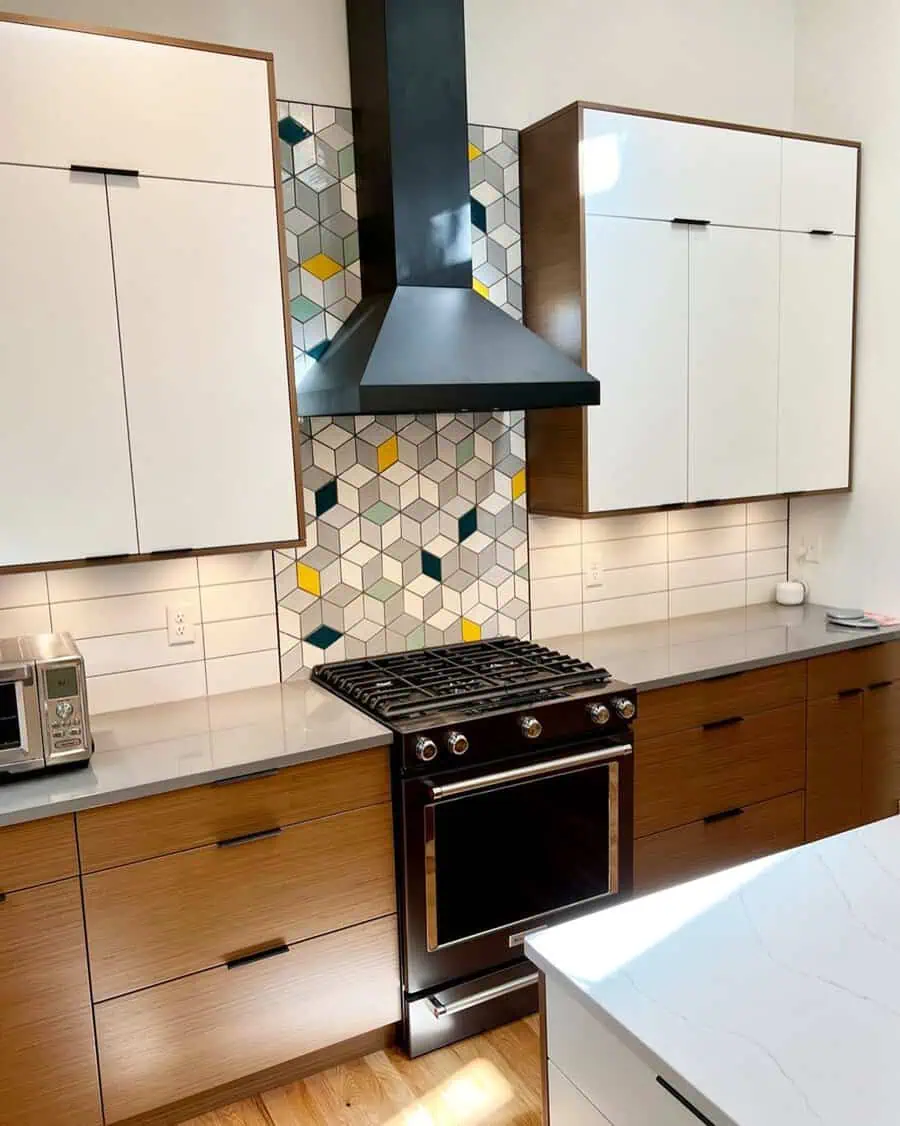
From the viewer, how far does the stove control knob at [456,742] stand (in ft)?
7.59

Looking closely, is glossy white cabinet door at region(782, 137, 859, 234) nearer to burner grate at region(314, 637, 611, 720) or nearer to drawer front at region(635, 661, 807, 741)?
drawer front at region(635, 661, 807, 741)

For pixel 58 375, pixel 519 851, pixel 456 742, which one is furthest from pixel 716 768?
pixel 58 375

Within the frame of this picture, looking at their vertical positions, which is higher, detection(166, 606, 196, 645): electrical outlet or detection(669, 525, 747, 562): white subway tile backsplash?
detection(669, 525, 747, 562): white subway tile backsplash

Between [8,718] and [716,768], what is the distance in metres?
2.05

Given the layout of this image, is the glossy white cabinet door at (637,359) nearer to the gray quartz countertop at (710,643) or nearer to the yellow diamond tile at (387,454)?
the gray quartz countertop at (710,643)

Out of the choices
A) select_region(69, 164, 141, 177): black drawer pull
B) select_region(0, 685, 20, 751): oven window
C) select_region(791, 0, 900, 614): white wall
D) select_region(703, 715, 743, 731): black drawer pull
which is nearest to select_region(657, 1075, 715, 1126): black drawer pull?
select_region(0, 685, 20, 751): oven window

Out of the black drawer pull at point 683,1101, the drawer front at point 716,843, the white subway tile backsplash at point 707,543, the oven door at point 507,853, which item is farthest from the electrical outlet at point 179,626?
the black drawer pull at point 683,1101

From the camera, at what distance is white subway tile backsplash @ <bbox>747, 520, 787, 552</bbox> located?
146 inches

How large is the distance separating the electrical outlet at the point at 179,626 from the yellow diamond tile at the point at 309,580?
0.35 m

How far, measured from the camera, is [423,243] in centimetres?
262

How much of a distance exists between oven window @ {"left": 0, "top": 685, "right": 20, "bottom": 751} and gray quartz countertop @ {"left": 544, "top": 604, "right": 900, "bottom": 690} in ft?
5.29

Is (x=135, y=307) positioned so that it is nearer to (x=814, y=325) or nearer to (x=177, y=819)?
(x=177, y=819)

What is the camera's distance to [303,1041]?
2.30 meters

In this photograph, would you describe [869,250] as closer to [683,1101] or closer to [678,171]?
[678,171]
